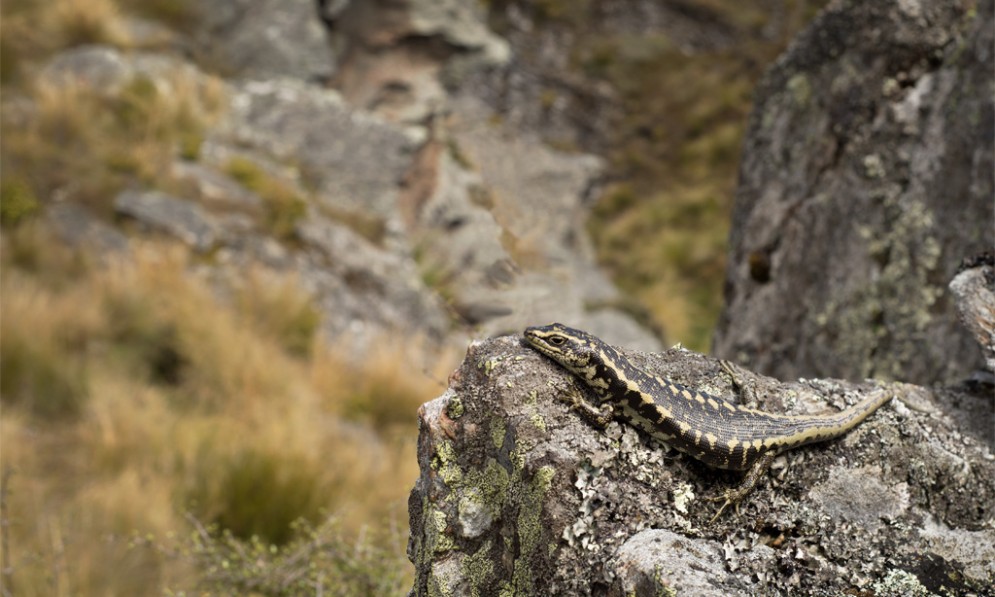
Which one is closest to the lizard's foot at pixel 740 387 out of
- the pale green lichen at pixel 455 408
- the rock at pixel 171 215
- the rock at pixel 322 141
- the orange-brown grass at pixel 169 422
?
the pale green lichen at pixel 455 408

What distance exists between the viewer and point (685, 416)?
213 cm

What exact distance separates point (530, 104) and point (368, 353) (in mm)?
11903

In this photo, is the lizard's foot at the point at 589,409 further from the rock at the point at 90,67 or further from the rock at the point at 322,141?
the rock at the point at 90,67

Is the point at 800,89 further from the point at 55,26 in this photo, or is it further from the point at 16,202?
the point at 55,26

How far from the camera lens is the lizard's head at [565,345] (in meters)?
2.23

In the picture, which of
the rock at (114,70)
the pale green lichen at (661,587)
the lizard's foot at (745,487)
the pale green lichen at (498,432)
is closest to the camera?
the pale green lichen at (661,587)

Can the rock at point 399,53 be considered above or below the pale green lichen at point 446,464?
below

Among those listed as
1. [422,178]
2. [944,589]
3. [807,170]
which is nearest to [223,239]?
[422,178]

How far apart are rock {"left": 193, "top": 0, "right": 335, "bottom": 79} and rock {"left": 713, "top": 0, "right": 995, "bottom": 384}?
1073cm

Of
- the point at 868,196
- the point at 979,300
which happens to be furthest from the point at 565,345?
the point at 868,196

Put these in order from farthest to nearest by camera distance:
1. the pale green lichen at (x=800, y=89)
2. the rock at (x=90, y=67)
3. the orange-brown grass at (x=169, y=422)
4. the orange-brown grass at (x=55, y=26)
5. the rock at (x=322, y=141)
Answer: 1. the rock at (x=322, y=141)
2. the orange-brown grass at (x=55, y=26)
3. the rock at (x=90, y=67)
4. the pale green lichen at (x=800, y=89)
5. the orange-brown grass at (x=169, y=422)

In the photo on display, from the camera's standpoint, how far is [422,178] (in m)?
13.2

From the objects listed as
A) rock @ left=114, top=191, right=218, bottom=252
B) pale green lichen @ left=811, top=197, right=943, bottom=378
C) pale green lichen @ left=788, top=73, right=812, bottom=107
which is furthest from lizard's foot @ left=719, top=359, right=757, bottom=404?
rock @ left=114, top=191, right=218, bottom=252

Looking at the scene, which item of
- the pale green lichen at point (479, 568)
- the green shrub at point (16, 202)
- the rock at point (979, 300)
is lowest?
the green shrub at point (16, 202)
